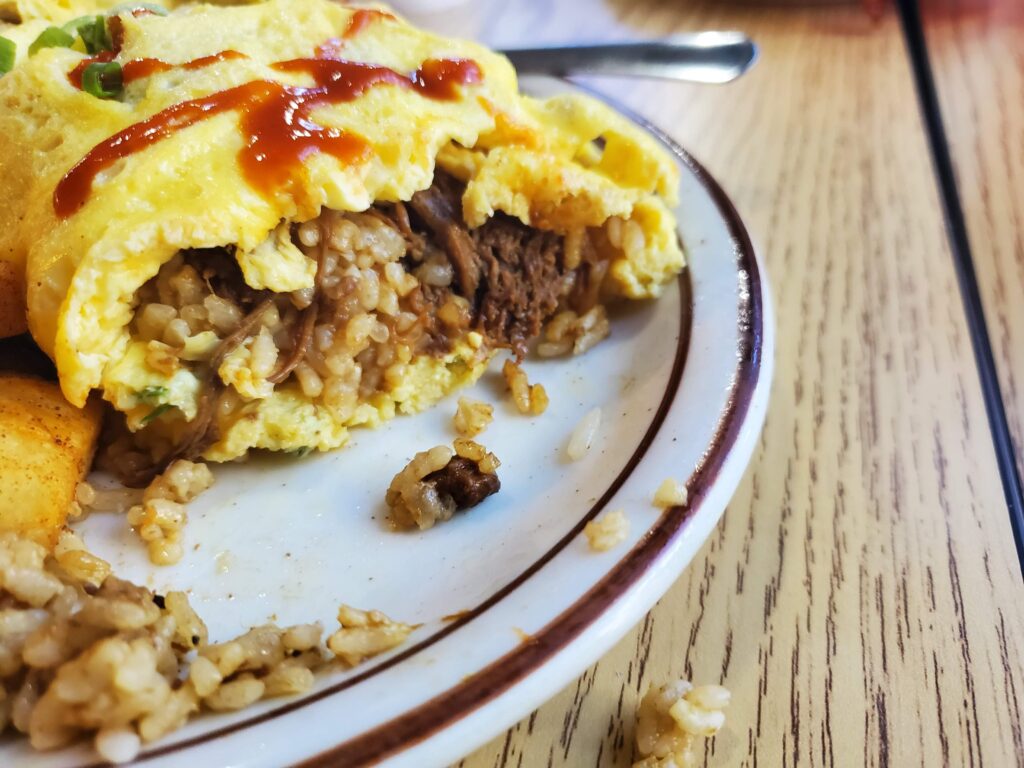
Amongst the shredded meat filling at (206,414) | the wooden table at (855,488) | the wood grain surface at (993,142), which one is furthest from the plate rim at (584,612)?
the shredded meat filling at (206,414)

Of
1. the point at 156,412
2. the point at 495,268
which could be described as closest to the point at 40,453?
the point at 156,412

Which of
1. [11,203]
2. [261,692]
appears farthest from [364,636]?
[11,203]

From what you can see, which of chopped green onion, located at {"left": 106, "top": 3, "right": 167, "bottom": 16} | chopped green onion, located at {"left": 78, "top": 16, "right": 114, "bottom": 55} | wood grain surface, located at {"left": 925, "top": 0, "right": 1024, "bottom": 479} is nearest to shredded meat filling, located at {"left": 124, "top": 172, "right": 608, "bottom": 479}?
chopped green onion, located at {"left": 78, "top": 16, "right": 114, "bottom": 55}

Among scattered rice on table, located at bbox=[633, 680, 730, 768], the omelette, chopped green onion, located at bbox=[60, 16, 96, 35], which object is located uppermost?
chopped green onion, located at bbox=[60, 16, 96, 35]

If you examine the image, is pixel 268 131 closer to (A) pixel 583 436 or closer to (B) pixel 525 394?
(B) pixel 525 394

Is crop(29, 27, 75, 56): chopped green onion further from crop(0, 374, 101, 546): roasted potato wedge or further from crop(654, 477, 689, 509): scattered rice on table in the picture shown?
crop(654, 477, 689, 509): scattered rice on table
